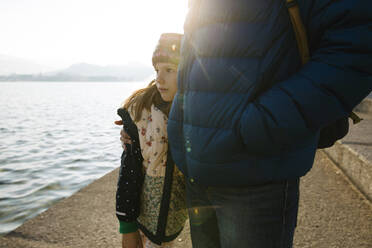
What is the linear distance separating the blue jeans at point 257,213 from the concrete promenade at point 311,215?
54.1 inches

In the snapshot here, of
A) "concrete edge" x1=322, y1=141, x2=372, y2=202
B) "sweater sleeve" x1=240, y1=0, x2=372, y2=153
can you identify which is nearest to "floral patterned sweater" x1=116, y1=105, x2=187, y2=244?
"sweater sleeve" x1=240, y1=0, x2=372, y2=153

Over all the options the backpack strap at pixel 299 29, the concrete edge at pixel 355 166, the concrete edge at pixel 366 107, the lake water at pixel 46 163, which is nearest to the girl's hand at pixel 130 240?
the backpack strap at pixel 299 29

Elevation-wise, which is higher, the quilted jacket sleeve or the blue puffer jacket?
the blue puffer jacket

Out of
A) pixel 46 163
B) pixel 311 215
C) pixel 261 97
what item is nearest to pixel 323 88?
pixel 261 97

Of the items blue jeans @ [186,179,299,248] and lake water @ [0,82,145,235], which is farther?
lake water @ [0,82,145,235]

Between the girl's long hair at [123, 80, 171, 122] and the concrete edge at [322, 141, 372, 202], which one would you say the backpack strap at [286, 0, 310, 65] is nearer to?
the girl's long hair at [123, 80, 171, 122]

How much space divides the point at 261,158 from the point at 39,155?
791cm

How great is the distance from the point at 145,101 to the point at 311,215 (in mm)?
2071

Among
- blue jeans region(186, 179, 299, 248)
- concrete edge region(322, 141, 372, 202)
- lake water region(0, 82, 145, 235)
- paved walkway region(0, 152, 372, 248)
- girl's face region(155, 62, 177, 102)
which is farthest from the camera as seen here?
lake water region(0, 82, 145, 235)

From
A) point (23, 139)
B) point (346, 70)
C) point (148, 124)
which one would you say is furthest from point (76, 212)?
point (23, 139)

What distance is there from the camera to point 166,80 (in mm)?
1561

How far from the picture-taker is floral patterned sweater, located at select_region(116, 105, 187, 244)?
157cm

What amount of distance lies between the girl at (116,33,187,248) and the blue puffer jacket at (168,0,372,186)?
1.49 feet

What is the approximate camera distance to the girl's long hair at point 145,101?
1.60 m
